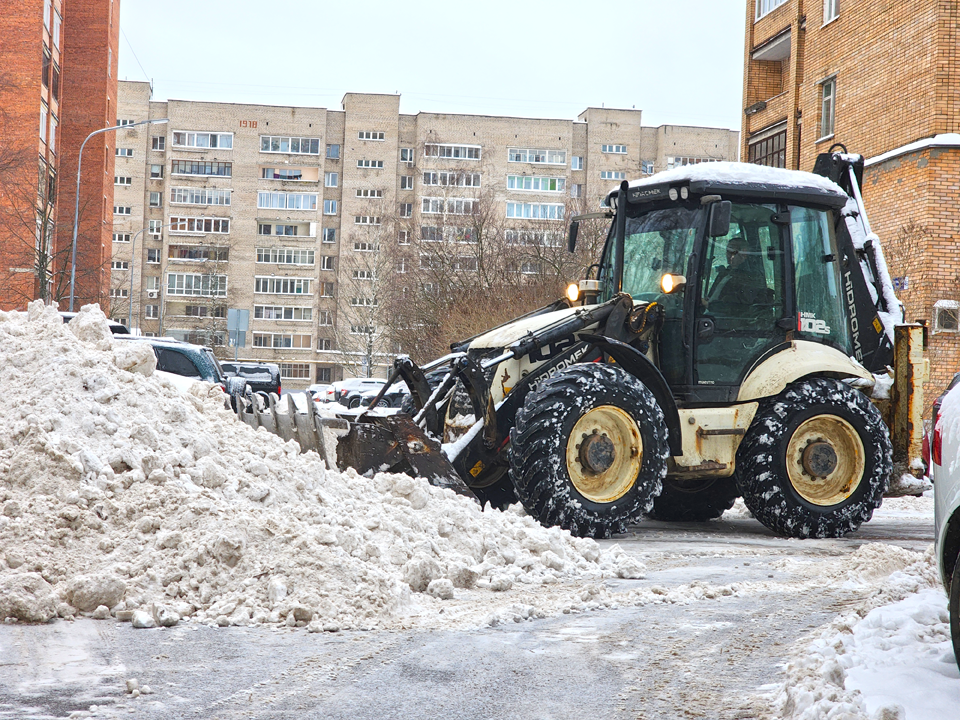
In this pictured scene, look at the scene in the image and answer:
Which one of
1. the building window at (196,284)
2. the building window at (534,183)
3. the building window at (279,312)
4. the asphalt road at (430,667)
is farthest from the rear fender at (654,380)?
the building window at (196,284)

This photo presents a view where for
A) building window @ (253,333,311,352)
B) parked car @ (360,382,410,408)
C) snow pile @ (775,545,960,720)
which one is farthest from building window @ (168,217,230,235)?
snow pile @ (775,545,960,720)

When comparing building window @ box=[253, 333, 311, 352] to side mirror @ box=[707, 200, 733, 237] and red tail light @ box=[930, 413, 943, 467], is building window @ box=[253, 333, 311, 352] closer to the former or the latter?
side mirror @ box=[707, 200, 733, 237]

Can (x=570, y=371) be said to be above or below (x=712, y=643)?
above

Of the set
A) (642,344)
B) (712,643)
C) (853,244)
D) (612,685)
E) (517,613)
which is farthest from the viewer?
(853,244)

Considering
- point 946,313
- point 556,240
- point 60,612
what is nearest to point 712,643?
point 60,612

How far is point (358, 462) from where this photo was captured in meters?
9.05

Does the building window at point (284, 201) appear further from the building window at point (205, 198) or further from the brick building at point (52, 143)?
the brick building at point (52, 143)

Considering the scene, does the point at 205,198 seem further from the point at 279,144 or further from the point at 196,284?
the point at 279,144

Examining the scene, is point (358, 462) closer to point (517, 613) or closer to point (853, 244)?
point (517, 613)

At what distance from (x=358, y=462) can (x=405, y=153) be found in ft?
266

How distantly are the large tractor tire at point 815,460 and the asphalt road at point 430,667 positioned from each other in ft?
10.6

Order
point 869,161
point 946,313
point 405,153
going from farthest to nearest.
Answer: point 405,153
point 869,161
point 946,313

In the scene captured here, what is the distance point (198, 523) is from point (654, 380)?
4591 mm

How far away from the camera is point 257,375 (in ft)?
131
